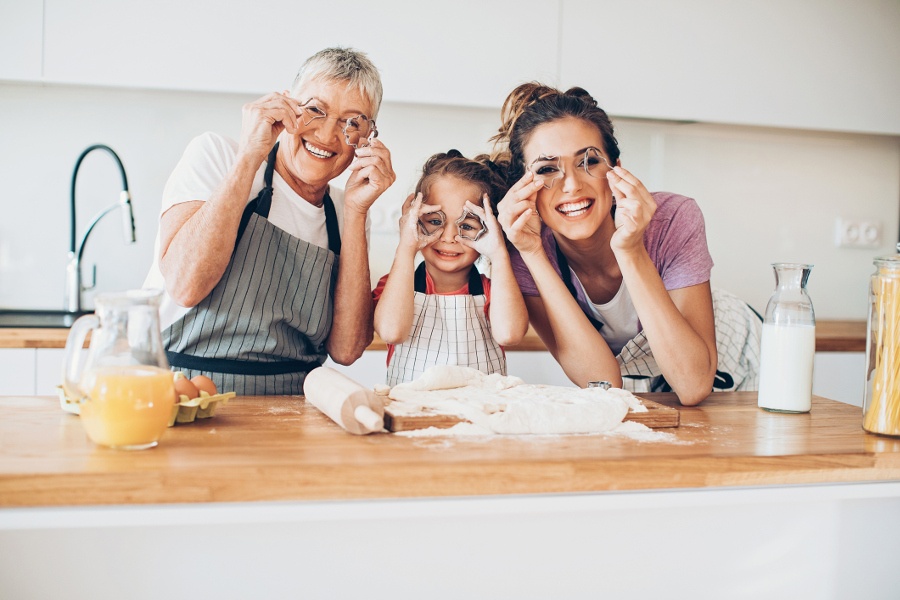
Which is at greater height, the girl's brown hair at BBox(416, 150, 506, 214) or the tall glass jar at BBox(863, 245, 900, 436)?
the girl's brown hair at BBox(416, 150, 506, 214)

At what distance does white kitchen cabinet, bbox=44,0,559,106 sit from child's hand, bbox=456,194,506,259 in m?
0.97

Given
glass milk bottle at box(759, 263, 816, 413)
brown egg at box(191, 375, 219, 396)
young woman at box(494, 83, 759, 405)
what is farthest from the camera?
young woman at box(494, 83, 759, 405)

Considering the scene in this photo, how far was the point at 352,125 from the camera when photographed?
60.4 inches

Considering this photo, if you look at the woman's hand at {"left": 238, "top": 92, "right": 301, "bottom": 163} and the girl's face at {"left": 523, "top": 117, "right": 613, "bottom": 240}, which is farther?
the girl's face at {"left": 523, "top": 117, "right": 613, "bottom": 240}

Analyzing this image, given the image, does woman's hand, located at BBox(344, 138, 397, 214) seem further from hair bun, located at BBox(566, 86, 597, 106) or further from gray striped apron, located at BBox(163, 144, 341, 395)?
hair bun, located at BBox(566, 86, 597, 106)

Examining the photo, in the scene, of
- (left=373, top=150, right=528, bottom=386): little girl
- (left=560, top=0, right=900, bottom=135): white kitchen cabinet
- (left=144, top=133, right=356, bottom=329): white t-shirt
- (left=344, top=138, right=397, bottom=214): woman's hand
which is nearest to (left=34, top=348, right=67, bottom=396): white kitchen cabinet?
(left=144, top=133, right=356, bottom=329): white t-shirt

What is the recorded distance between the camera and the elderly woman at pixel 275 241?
55.1 inches

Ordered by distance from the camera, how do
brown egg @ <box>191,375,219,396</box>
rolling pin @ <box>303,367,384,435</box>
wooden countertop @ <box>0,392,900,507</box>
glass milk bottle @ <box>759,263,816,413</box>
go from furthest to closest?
1. glass milk bottle @ <box>759,263,816,413</box>
2. brown egg @ <box>191,375,219,396</box>
3. rolling pin @ <box>303,367,384,435</box>
4. wooden countertop @ <box>0,392,900,507</box>

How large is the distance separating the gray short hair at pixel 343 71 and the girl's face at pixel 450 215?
23 cm

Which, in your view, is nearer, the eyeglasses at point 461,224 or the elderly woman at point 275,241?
the elderly woman at point 275,241

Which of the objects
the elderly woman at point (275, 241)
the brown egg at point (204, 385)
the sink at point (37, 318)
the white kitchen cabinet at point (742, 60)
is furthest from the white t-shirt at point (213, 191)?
the white kitchen cabinet at point (742, 60)

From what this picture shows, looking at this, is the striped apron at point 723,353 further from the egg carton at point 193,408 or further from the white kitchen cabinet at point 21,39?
the white kitchen cabinet at point 21,39

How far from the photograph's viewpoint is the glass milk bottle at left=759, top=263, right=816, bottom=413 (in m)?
1.26

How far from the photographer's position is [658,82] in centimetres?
260
